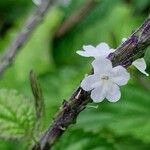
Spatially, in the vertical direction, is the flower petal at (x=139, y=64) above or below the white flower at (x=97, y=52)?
below

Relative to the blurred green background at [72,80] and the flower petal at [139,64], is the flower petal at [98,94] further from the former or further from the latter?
the blurred green background at [72,80]

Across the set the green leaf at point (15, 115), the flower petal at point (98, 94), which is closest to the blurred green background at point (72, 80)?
the green leaf at point (15, 115)

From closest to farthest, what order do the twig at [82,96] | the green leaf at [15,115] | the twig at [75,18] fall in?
the twig at [82,96] → the green leaf at [15,115] → the twig at [75,18]

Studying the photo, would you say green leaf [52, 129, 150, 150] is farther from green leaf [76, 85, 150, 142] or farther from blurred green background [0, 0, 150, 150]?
green leaf [76, 85, 150, 142]

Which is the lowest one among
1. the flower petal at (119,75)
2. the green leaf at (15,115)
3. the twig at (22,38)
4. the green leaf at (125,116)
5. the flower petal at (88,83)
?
the flower petal at (119,75)

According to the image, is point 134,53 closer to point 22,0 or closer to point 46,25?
point 46,25

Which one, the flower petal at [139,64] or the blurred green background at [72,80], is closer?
the flower petal at [139,64]

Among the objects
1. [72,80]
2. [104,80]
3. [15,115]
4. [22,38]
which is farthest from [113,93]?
[72,80]

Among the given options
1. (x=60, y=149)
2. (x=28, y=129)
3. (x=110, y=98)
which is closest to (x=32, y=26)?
(x=60, y=149)
